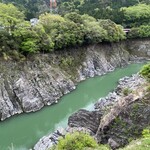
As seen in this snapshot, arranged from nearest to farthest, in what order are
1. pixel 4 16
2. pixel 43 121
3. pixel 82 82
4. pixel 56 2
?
pixel 43 121 → pixel 4 16 → pixel 82 82 → pixel 56 2

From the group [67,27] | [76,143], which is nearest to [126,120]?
[76,143]

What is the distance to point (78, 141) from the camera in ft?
45.4

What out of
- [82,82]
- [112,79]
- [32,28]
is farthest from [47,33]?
[112,79]

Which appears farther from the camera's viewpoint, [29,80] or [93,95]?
[93,95]

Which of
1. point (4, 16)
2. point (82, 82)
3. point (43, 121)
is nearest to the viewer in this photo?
point (43, 121)

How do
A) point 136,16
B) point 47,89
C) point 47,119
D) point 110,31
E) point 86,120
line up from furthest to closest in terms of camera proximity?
point 136,16, point 110,31, point 47,89, point 47,119, point 86,120

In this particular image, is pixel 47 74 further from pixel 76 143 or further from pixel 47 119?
pixel 76 143

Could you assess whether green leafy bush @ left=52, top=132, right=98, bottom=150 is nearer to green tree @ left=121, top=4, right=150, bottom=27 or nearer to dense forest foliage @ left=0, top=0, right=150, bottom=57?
dense forest foliage @ left=0, top=0, right=150, bottom=57

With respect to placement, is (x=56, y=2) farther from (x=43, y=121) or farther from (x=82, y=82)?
(x=43, y=121)

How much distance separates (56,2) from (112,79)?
33489mm

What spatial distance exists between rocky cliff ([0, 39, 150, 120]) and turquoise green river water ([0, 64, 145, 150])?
27.8 inches

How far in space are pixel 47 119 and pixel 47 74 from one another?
5953mm

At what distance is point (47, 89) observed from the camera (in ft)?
98.4

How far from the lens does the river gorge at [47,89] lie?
24.8 metres
